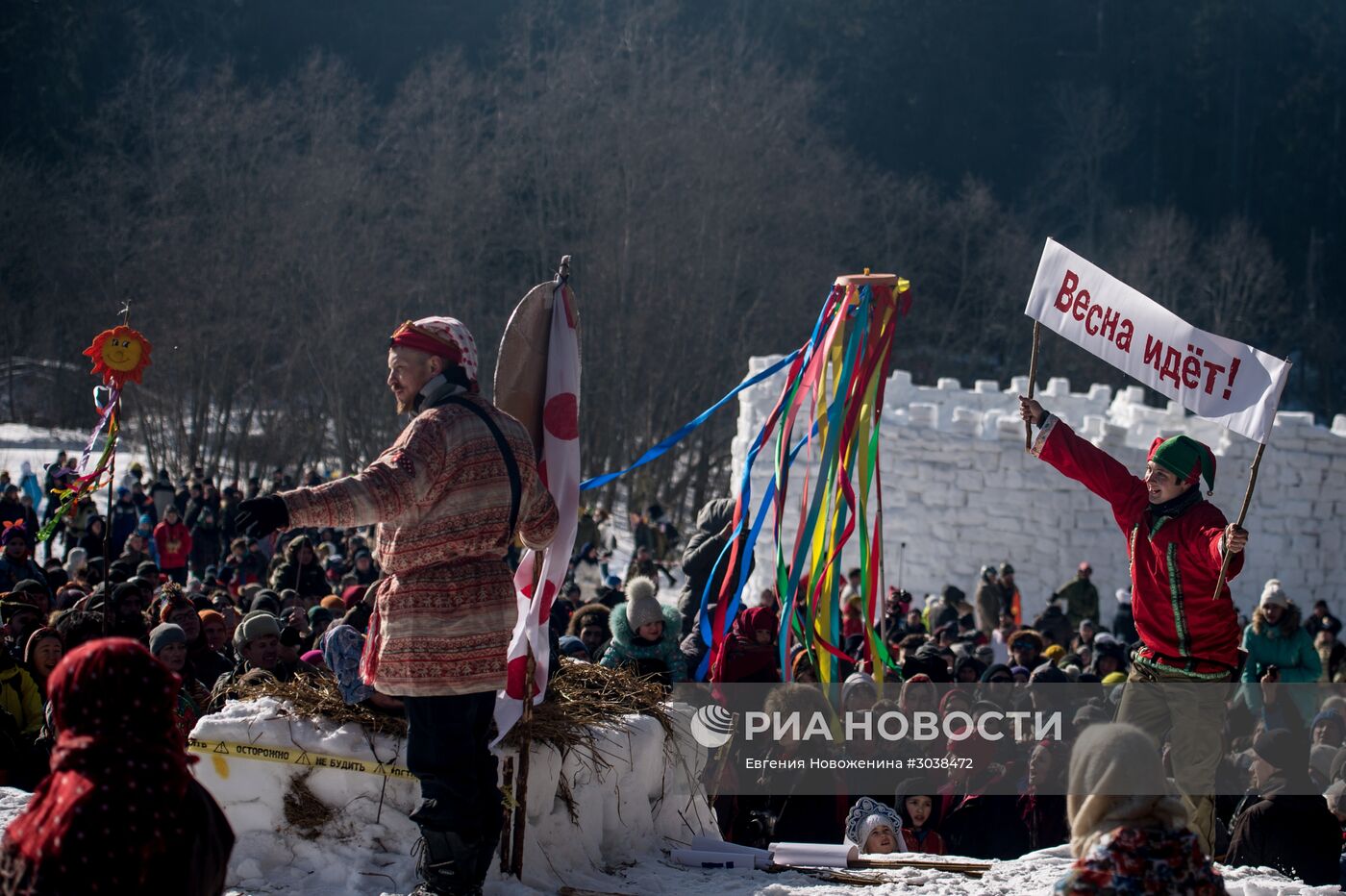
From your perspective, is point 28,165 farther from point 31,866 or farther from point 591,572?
point 31,866

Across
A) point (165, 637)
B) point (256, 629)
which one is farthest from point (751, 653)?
point (165, 637)

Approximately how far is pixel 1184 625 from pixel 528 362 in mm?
2416

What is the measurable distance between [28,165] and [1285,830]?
37433 mm

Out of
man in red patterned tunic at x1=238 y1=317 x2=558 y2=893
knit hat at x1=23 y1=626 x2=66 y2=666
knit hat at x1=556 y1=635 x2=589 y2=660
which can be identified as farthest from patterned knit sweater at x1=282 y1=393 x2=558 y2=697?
knit hat at x1=556 y1=635 x2=589 y2=660

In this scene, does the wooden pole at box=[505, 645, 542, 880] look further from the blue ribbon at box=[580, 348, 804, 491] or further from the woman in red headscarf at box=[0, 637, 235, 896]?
the woman in red headscarf at box=[0, 637, 235, 896]

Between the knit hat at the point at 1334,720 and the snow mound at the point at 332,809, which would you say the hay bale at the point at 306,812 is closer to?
the snow mound at the point at 332,809

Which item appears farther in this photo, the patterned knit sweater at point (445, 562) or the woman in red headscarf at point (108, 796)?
the patterned knit sweater at point (445, 562)

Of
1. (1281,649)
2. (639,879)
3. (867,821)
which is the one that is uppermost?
(1281,649)

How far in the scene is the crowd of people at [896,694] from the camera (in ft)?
12.1

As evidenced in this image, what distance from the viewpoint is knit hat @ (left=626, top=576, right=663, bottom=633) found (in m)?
7.39

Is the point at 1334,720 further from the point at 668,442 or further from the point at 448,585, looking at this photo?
the point at 448,585

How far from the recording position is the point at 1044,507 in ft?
62.0

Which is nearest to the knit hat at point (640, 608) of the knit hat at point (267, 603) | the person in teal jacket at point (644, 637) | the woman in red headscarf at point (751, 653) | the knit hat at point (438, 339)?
the person in teal jacket at point (644, 637)

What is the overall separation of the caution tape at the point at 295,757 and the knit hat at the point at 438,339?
1320mm
